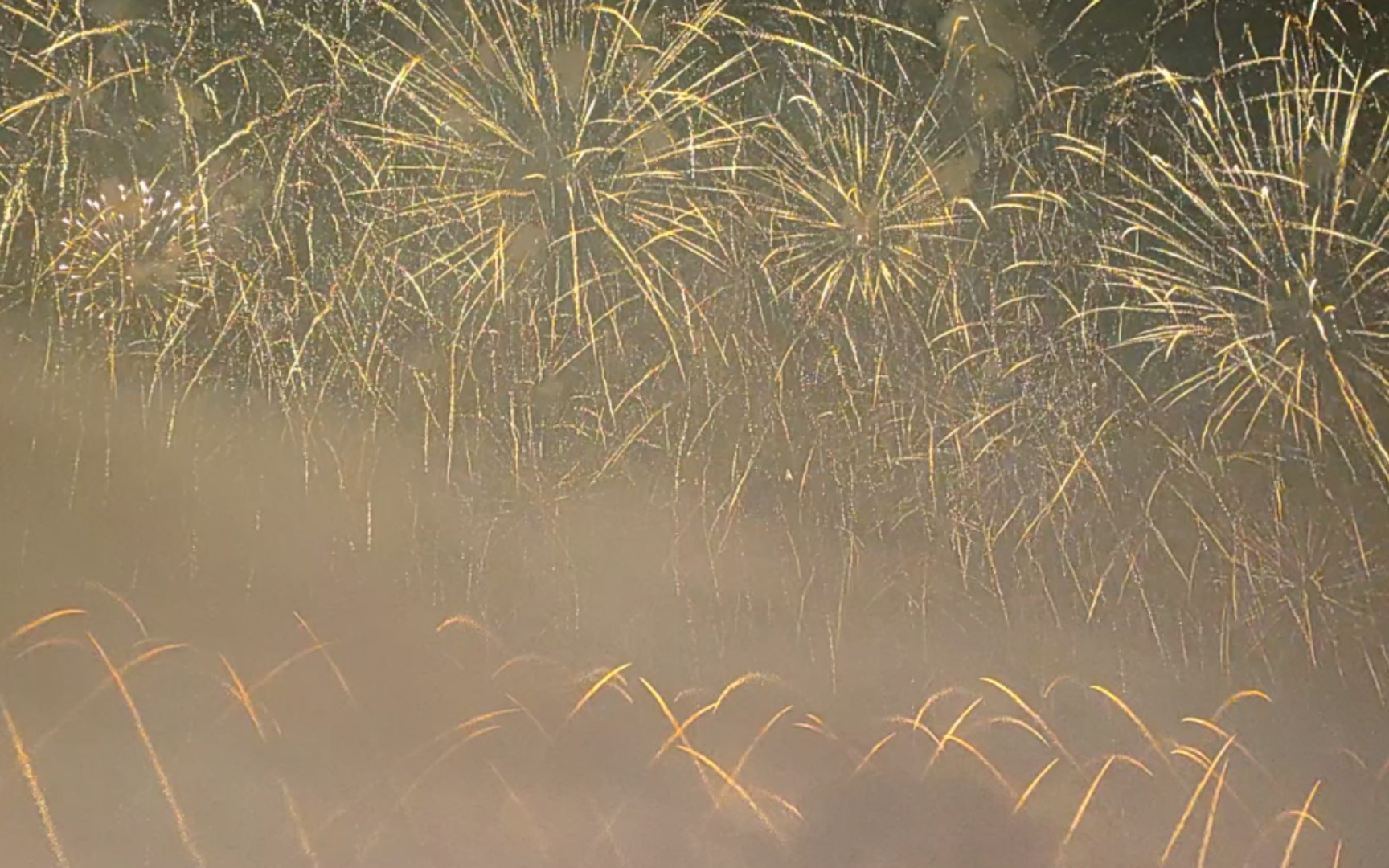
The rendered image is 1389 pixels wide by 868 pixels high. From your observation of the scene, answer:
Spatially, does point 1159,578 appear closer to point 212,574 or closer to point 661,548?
point 661,548

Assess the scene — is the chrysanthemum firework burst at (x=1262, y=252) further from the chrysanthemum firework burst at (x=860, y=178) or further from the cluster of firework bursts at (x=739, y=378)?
the chrysanthemum firework burst at (x=860, y=178)

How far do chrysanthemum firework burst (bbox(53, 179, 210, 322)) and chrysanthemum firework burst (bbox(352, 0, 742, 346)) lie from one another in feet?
0.51

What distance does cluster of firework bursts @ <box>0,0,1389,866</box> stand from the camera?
0.91 meters

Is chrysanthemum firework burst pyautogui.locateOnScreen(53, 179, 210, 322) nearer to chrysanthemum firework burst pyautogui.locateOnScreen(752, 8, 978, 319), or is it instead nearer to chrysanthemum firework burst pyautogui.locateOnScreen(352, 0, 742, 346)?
chrysanthemum firework burst pyautogui.locateOnScreen(352, 0, 742, 346)

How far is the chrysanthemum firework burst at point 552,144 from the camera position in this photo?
986 millimetres

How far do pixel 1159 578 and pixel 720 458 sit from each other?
43 cm

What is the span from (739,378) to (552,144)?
251 mm

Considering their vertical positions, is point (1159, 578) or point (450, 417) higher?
point (450, 417)

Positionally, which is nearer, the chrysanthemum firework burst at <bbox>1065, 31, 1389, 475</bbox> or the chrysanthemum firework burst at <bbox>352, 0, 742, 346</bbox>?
the chrysanthemum firework burst at <bbox>352, 0, 742, 346</bbox>

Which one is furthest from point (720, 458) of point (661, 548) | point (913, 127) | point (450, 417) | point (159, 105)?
point (159, 105)

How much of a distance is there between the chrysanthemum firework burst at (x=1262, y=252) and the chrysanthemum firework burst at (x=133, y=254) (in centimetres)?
78

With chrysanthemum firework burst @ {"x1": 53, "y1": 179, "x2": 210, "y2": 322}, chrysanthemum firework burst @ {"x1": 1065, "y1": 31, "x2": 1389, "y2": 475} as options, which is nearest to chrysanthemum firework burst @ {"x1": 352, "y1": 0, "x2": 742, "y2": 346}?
chrysanthemum firework burst @ {"x1": 53, "y1": 179, "x2": 210, "y2": 322}

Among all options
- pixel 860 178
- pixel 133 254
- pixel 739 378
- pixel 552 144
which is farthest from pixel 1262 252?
pixel 133 254

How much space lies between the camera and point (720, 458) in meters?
1.02
